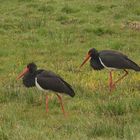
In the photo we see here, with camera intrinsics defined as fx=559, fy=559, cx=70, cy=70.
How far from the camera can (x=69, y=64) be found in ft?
50.4

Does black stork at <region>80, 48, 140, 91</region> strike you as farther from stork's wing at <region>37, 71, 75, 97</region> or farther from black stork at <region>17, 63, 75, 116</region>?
stork's wing at <region>37, 71, 75, 97</region>

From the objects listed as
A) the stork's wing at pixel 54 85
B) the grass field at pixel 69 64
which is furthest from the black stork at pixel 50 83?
the grass field at pixel 69 64

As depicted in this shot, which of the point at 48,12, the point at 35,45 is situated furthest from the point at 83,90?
the point at 48,12

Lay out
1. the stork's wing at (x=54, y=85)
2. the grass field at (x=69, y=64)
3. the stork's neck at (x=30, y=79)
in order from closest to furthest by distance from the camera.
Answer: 1. the grass field at (x=69, y=64)
2. the stork's wing at (x=54, y=85)
3. the stork's neck at (x=30, y=79)

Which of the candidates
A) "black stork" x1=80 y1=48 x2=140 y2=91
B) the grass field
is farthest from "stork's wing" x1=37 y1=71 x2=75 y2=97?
"black stork" x1=80 y1=48 x2=140 y2=91

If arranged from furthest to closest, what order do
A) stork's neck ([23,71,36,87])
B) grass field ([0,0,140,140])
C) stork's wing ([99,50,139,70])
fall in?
stork's wing ([99,50,139,70]) → stork's neck ([23,71,36,87]) → grass field ([0,0,140,140])

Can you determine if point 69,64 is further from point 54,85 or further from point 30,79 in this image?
point 54,85

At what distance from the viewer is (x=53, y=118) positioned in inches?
397

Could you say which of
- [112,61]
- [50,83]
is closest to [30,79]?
[50,83]

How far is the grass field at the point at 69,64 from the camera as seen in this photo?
8.92 m

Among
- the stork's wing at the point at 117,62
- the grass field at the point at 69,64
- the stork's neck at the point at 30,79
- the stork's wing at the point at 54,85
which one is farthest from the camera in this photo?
the stork's wing at the point at 117,62

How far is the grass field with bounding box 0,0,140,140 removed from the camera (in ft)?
29.3

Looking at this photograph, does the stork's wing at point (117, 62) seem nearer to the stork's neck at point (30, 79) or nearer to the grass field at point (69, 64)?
the grass field at point (69, 64)

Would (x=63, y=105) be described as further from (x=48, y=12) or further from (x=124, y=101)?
(x=48, y=12)
